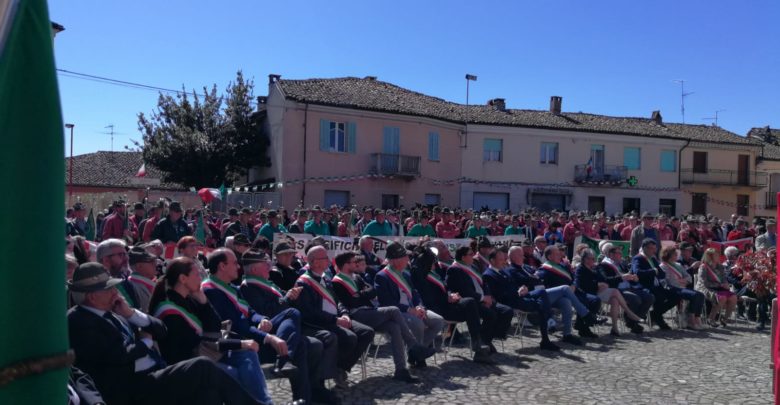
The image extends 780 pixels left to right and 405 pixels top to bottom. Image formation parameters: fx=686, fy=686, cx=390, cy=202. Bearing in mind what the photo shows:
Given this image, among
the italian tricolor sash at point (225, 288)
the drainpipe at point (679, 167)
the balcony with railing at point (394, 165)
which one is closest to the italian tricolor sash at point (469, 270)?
the italian tricolor sash at point (225, 288)

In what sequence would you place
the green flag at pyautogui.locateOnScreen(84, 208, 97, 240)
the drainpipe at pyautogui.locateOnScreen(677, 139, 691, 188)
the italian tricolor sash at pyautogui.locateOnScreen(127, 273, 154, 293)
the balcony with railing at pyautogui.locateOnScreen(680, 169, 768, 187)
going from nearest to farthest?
1. the italian tricolor sash at pyautogui.locateOnScreen(127, 273, 154, 293)
2. the green flag at pyautogui.locateOnScreen(84, 208, 97, 240)
3. the drainpipe at pyautogui.locateOnScreen(677, 139, 691, 188)
4. the balcony with railing at pyautogui.locateOnScreen(680, 169, 768, 187)

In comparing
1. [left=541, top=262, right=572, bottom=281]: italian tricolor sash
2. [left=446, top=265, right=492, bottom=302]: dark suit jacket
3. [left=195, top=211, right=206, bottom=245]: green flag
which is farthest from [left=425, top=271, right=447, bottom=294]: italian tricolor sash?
[left=195, top=211, right=206, bottom=245]: green flag

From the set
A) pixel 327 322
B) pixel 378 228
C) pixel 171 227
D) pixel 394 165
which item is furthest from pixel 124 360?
pixel 394 165

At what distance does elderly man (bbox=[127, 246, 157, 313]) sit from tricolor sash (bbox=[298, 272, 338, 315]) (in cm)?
157

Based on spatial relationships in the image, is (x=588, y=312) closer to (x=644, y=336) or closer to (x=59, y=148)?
(x=644, y=336)

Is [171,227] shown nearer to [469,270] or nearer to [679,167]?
[469,270]

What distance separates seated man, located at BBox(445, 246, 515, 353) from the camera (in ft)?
30.8

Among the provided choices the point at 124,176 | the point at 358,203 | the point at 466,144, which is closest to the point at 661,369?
the point at 358,203

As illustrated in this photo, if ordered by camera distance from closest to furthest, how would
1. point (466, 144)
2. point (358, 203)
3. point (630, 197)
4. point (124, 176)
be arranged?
point (358, 203), point (466, 144), point (630, 197), point (124, 176)

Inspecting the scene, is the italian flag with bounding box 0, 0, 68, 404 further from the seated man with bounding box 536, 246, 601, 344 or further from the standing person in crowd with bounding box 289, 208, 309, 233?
the standing person in crowd with bounding box 289, 208, 309, 233

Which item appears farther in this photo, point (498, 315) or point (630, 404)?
point (498, 315)

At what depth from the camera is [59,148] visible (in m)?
1.57

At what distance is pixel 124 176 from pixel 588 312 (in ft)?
169

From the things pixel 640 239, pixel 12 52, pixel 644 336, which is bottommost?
pixel 644 336
